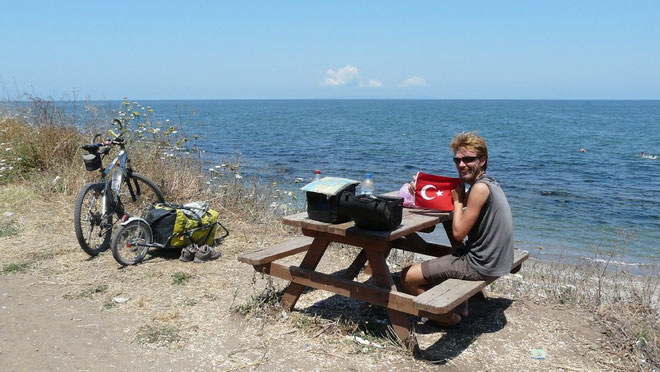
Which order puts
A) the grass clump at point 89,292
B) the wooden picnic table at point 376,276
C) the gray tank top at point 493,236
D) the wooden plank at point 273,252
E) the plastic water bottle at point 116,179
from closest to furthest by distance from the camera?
the wooden picnic table at point 376,276
the gray tank top at point 493,236
the wooden plank at point 273,252
the grass clump at point 89,292
the plastic water bottle at point 116,179

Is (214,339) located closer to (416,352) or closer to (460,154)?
(416,352)

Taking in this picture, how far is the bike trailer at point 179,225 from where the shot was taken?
6.57 metres

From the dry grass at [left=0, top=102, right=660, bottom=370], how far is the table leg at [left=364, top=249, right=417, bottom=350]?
0.12 m

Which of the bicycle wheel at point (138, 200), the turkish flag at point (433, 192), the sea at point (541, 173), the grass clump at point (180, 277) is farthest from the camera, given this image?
the sea at point (541, 173)

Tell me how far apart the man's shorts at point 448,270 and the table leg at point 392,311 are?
397mm

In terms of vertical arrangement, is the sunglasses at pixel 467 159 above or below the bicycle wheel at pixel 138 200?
above

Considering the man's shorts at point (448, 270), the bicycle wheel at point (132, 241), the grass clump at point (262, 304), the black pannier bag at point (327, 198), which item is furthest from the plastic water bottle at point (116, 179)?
the man's shorts at point (448, 270)

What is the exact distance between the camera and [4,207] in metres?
8.32

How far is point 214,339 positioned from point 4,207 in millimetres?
5543

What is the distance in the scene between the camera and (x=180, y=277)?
5969 mm

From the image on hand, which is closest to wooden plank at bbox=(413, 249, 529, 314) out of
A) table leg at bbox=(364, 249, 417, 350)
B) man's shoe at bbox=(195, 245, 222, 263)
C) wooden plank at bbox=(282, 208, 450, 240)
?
table leg at bbox=(364, 249, 417, 350)

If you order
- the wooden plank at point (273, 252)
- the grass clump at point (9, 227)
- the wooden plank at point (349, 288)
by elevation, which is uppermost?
the wooden plank at point (273, 252)

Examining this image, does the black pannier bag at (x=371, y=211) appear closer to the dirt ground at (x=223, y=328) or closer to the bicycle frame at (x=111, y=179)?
the dirt ground at (x=223, y=328)

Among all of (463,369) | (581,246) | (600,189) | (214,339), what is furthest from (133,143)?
(600,189)
